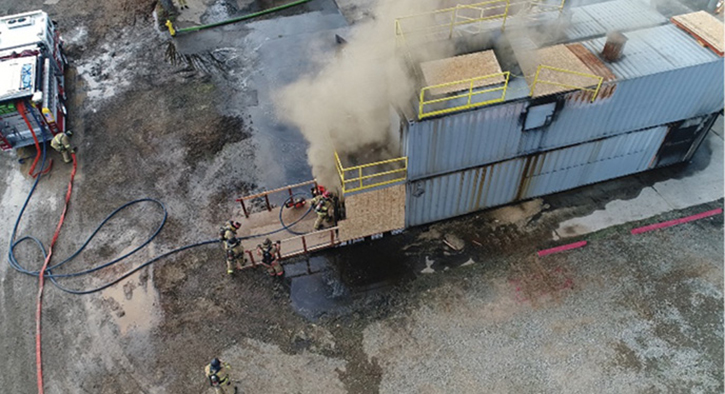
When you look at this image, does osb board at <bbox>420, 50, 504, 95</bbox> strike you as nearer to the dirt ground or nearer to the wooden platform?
the wooden platform

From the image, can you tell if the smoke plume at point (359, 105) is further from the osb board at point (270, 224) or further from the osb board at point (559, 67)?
the osb board at point (559, 67)

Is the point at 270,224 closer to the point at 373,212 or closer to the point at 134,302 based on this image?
the point at 373,212

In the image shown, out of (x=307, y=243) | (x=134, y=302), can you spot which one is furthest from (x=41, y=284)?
(x=307, y=243)

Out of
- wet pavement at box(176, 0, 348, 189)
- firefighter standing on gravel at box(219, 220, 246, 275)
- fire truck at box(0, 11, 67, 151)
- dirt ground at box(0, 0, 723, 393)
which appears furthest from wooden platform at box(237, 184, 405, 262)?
fire truck at box(0, 11, 67, 151)

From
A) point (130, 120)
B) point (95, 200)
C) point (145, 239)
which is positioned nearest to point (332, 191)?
point (145, 239)

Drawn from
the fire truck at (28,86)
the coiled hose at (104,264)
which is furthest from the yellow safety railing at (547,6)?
the fire truck at (28,86)
